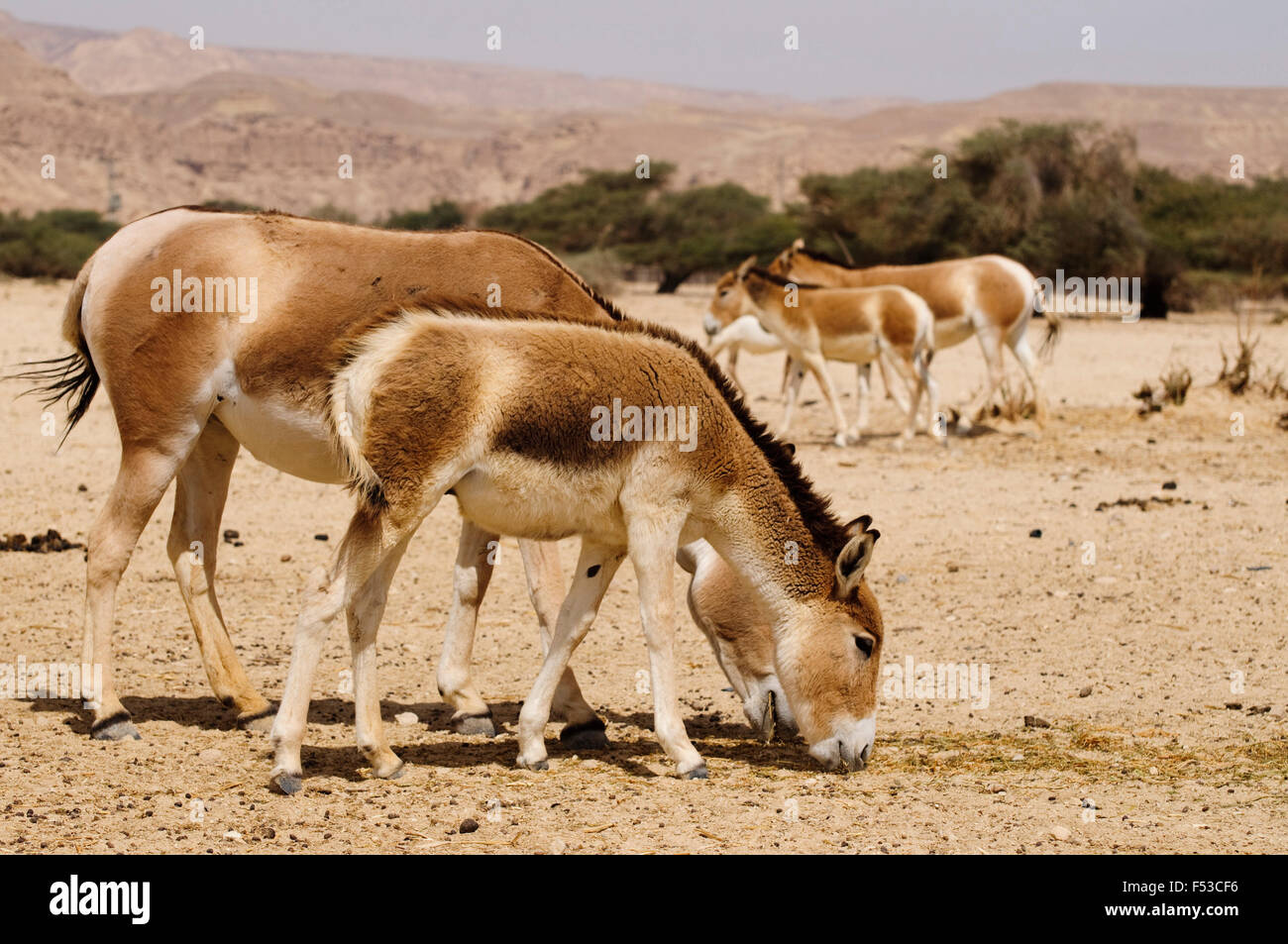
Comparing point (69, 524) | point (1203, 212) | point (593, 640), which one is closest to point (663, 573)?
point (593, 640)

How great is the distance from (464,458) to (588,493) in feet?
1.89

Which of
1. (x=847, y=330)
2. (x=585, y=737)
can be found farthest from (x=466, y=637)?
(x=847, y=330)

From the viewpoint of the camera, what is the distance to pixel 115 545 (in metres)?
6.78

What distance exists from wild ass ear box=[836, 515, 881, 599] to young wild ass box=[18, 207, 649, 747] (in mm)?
1474

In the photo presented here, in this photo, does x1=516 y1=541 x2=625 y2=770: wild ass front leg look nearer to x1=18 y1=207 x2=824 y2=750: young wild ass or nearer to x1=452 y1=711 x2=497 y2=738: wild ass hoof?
x1=18 y1=207 x2=824 y2=750: young wild ass

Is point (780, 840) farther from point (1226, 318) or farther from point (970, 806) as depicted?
point (1226, 318)

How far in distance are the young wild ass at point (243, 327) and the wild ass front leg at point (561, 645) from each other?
1.65 ft

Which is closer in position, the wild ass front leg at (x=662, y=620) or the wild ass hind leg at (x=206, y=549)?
the wild ass front leg at (x=662, y=620)

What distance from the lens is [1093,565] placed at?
10625 millimetres

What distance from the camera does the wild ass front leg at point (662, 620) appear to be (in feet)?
20.1

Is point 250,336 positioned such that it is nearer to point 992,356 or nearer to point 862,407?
point 862,407

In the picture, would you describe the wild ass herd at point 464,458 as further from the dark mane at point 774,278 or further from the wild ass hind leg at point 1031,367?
the dark mane at point 774,278

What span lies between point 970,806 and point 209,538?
4.20 metres

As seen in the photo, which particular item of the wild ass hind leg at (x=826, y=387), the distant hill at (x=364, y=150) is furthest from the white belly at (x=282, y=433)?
the distant hill at (x=364, y=150)
